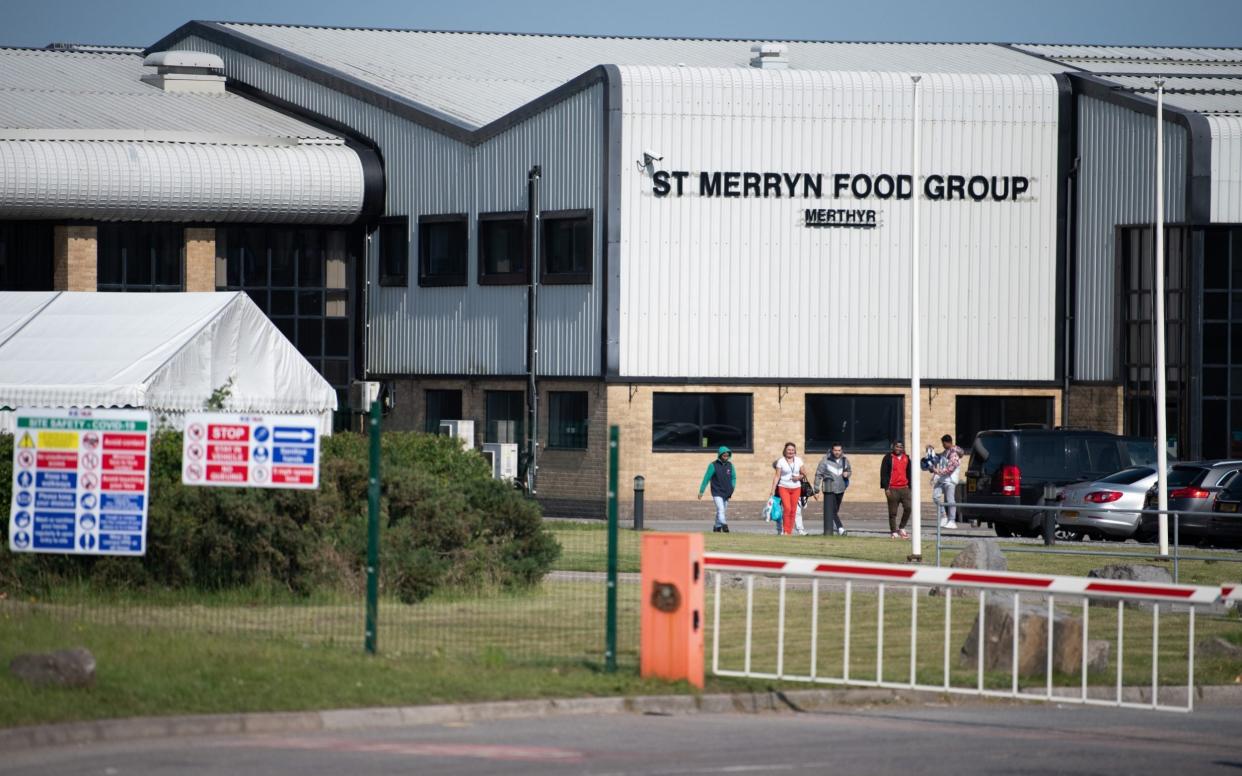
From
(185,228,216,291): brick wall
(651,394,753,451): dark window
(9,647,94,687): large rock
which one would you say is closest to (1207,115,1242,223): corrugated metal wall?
(651,394,753,451): dark window

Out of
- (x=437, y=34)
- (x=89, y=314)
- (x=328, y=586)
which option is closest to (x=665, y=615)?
(x=328, y=586)

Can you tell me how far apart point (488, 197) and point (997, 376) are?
1158 centimetres

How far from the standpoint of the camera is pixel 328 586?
58.7ft

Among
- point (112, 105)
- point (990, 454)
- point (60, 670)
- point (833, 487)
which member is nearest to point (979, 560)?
point (60, 670)

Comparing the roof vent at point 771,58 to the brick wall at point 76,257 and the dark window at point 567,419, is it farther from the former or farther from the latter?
the brick wall at point 76,257

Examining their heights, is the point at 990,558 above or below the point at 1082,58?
below

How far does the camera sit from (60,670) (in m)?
11.9

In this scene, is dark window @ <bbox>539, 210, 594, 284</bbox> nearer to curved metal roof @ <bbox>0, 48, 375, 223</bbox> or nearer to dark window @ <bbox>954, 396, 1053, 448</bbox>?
curved metal roof @ <bbox>0, 48, 375, 223</bbox>

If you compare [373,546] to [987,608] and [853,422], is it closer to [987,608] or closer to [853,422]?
[987,608]

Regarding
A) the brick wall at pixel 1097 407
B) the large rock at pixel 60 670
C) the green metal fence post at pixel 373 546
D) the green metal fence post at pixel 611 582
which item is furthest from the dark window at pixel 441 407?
the large rock at pixel 60 670

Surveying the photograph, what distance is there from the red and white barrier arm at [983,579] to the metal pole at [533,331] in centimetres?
2661

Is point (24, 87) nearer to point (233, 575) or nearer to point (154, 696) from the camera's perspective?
point (233, 575)

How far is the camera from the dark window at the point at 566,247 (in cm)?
3981

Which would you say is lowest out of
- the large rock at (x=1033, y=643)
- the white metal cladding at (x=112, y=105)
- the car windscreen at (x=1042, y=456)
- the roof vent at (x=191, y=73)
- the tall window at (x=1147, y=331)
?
the large rock at (x=1033, y=643)
